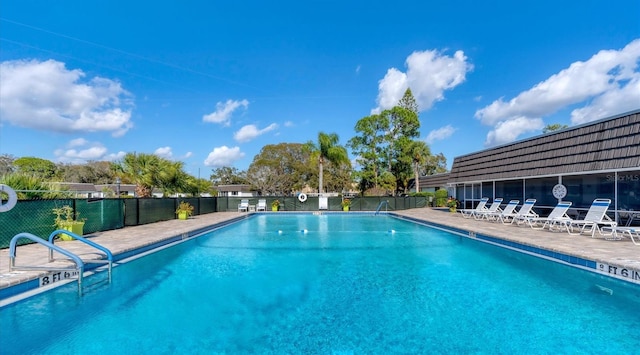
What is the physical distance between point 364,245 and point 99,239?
6640mm

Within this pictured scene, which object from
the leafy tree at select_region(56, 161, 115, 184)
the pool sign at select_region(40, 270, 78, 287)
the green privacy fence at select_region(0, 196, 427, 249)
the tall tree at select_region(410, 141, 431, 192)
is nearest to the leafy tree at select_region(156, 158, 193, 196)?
the green privacy fence at select_region(0, 196, 427, 249)

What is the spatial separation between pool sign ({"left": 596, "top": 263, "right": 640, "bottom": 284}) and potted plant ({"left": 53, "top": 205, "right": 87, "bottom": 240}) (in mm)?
10597

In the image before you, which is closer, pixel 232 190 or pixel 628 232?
pixel 628 232

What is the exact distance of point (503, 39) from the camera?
49.6ft

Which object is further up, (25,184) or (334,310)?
(25,184)

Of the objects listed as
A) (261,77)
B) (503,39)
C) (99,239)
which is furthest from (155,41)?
(503,39)

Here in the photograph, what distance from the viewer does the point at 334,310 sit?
4.20m

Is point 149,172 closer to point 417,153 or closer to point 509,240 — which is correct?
point 509,240

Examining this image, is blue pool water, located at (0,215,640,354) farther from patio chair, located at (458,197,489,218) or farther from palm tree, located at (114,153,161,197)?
palm tree, located at (114,153,161,197)

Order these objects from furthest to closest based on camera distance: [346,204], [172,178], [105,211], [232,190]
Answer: [232,190] → [346,204] → [172,178] → [105,211]

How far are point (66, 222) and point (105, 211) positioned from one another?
213 cm

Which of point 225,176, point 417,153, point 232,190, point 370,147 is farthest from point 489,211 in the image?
point 225,176

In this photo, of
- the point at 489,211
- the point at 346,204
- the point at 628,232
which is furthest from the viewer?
the point at 346,204

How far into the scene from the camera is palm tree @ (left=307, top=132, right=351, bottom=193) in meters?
23.0
